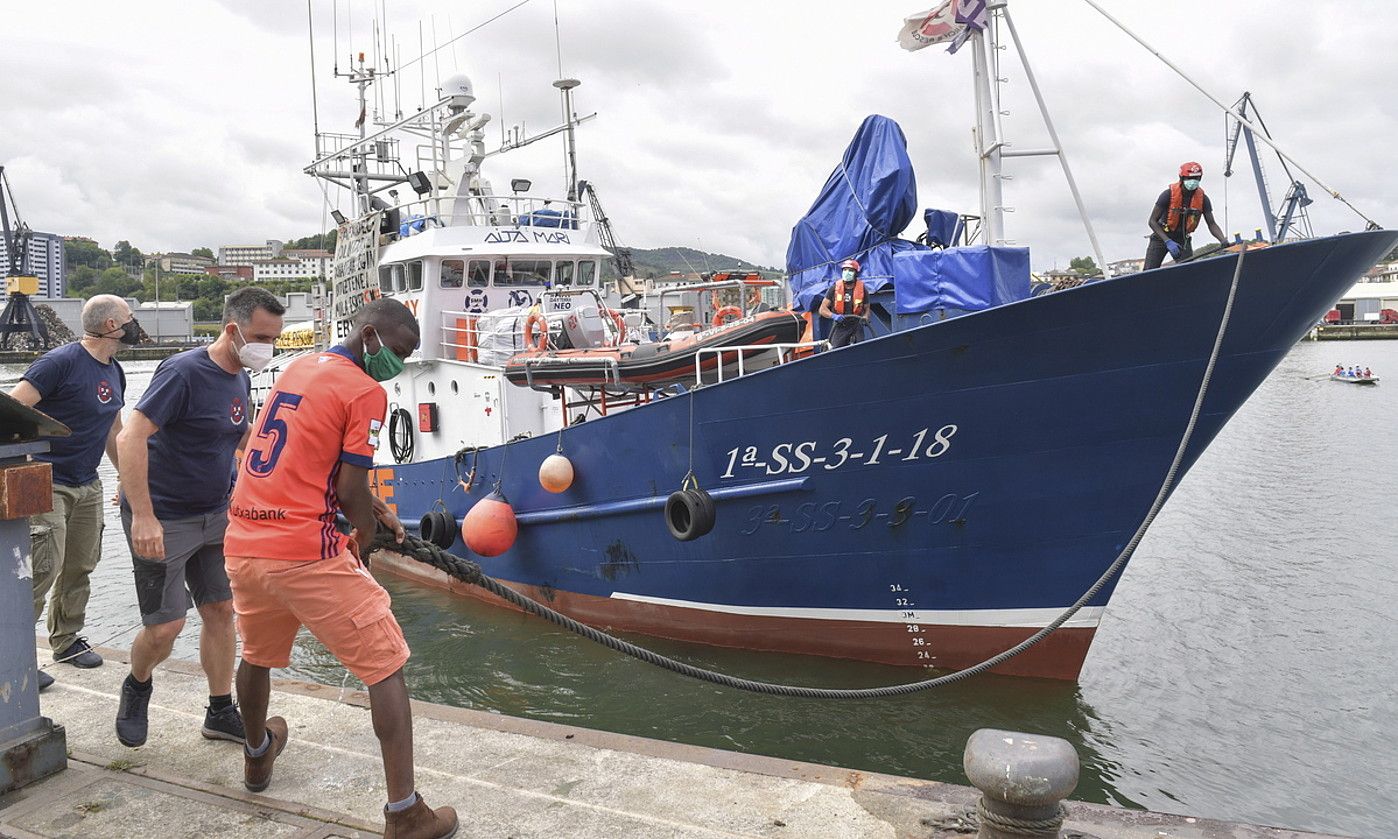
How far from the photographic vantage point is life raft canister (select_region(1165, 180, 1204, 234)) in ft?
19.4

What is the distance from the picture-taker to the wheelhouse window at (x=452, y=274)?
10688 mm

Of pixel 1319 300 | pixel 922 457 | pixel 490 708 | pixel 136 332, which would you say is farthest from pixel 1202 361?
pixel 136 332

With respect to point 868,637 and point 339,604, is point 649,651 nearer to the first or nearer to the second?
point 339,604

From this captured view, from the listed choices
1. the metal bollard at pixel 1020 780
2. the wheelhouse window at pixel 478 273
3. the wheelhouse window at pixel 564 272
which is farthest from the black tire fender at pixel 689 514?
the wheelhouse window at pixel 564 272

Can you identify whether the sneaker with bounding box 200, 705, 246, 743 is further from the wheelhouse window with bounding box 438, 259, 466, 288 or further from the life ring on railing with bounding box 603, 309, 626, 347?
the wheelhouse window with bounding box 438, 259, 466, 288

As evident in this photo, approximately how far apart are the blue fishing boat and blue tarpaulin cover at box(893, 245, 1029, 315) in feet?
0.05

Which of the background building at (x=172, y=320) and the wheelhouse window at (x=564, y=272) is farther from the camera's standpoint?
the background building at (x=172, y=320)

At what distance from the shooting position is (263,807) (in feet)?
10.8

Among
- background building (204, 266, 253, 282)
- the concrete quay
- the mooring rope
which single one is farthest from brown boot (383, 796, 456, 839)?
background building (204, 266, 253, 282)

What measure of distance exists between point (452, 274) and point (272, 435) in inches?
319

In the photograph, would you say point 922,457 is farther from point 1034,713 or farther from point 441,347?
point 441,347

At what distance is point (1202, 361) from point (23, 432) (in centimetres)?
606

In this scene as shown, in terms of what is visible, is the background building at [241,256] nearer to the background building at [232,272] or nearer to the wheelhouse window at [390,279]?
the background building at [232,272]

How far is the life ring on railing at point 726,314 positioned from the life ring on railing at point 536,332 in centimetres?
175
